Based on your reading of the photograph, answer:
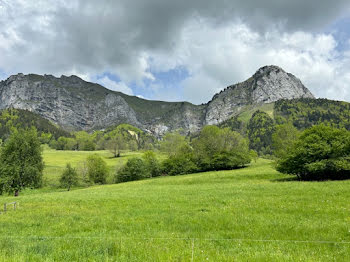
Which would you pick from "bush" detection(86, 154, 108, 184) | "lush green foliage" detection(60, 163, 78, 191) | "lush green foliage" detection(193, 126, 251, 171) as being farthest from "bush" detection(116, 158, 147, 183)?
"lush green foliage" detection(193, 126, 251, 171)

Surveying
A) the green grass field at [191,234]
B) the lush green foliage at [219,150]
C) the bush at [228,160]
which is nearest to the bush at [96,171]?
the lush green foliage at [219,150]

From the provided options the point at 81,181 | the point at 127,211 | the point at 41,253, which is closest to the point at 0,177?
the point at 81,181

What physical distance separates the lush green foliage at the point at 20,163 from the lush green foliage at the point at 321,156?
2071 inches

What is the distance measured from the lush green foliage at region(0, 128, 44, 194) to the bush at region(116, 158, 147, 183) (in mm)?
34580

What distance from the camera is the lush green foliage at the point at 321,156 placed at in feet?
120

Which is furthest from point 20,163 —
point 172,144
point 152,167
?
point 172,144

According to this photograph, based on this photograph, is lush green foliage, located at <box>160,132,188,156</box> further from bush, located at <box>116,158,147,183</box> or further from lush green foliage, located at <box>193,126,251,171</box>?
bush, located at <box>116,158,147,183</box>

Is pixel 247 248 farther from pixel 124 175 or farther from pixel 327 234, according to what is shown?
pixel 124 175

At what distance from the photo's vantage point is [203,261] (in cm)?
727

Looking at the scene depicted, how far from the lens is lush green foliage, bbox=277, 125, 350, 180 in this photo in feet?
120

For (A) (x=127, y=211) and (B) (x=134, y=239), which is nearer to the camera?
(B) (x=134, y=239)

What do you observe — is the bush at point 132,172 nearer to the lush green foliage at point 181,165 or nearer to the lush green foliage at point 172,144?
the lush green foliage at point 181,165

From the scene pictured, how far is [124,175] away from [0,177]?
41.1m

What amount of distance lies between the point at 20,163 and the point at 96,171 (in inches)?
1506
